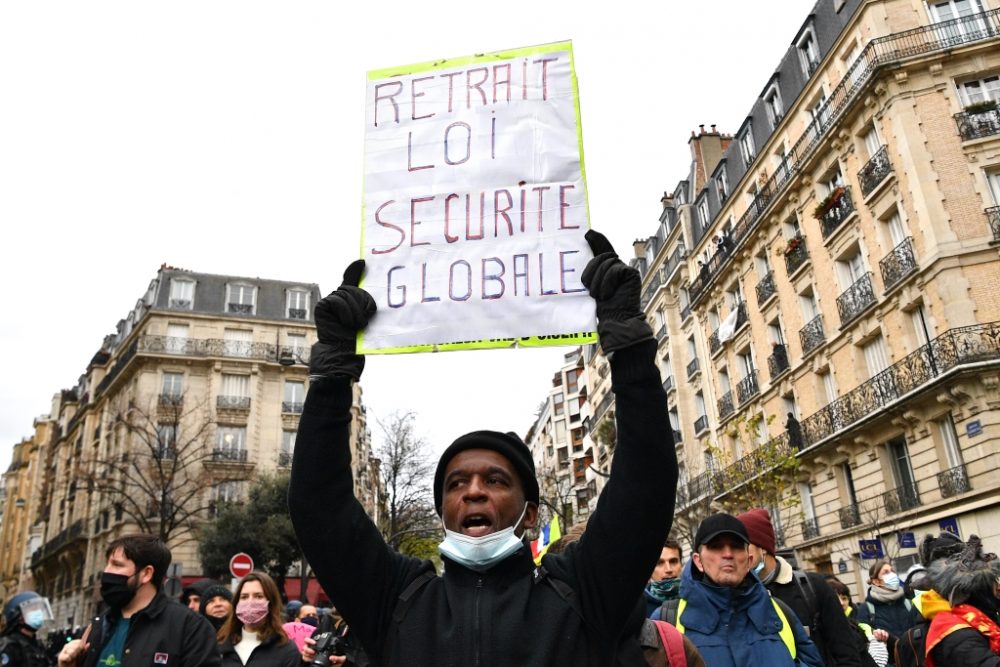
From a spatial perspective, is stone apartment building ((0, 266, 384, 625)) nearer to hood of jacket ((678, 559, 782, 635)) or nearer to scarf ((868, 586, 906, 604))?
scarf ((868, 586, 906, 604))

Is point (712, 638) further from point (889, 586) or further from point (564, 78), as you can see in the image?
point (889, 586)

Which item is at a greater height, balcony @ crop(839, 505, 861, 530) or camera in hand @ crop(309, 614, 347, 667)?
balcony @ crop(839, 505, 861, 530)

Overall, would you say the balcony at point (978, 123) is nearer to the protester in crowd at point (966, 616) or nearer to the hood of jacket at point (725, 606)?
the protester in crowd at point (966, 616)

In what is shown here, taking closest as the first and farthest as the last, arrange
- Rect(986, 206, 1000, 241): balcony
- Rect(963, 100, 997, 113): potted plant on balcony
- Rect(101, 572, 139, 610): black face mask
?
Rect(101, 572, 139, 610): black face mask, Rect(986, 206, 1000, 241): balcony, Rect(963, 100, 997, 113): potted plant on balcony

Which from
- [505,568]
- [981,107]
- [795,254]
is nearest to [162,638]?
[505,568]

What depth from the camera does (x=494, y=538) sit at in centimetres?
211

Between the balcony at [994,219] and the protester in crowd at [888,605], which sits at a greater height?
the balcony at [994,219]

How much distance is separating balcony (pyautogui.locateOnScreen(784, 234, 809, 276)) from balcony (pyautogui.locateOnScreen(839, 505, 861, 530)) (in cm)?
837

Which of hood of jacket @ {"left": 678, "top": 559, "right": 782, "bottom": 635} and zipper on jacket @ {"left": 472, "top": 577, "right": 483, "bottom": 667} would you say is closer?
zipper on jacket @ {"left": 472, "top": 577, "right": 483, "bottom": 667}

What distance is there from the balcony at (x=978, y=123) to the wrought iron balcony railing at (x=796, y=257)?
6526 millimetres

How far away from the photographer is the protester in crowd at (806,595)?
15.5 ft

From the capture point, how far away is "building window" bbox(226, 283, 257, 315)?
43.3 m

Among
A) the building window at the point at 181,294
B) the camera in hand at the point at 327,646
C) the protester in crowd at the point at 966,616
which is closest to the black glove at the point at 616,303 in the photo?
the protester in crowd at the point at 966,616

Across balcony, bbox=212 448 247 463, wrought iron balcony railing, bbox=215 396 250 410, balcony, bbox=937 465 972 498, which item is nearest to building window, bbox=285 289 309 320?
wrought iron balcony railing, bbox=215 396 250 410
